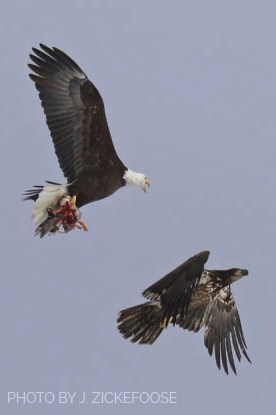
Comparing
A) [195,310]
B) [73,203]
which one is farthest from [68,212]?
[195,310]

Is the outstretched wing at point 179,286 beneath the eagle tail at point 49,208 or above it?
beneath

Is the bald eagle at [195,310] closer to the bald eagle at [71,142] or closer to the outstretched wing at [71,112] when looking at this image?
the bald eagle at [71,142]

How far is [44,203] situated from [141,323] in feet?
6.55

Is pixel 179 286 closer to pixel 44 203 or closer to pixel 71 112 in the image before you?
pixel 44 203

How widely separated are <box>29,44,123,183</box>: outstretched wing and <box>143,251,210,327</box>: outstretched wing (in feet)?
7.09

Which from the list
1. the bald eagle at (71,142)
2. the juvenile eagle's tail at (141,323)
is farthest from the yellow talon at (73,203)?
the juvenile eagle's tail at (141,323)

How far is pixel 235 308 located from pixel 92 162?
9.46 feet

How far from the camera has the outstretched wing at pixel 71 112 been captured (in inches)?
755

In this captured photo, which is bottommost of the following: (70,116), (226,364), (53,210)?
(226,364)

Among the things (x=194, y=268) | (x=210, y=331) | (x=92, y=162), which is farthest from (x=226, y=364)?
(x=92, y=162)

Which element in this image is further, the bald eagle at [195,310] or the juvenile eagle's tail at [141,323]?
the juvenile eagle's tail at [141,323]

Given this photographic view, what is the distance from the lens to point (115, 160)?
1959cm

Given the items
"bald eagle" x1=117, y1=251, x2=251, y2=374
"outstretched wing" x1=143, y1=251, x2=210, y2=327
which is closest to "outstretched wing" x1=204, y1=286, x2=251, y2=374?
"bald eagle" x1=117, y1=251, x2=251, y2=374

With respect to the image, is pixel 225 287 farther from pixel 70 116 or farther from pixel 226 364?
pixel 70 116
